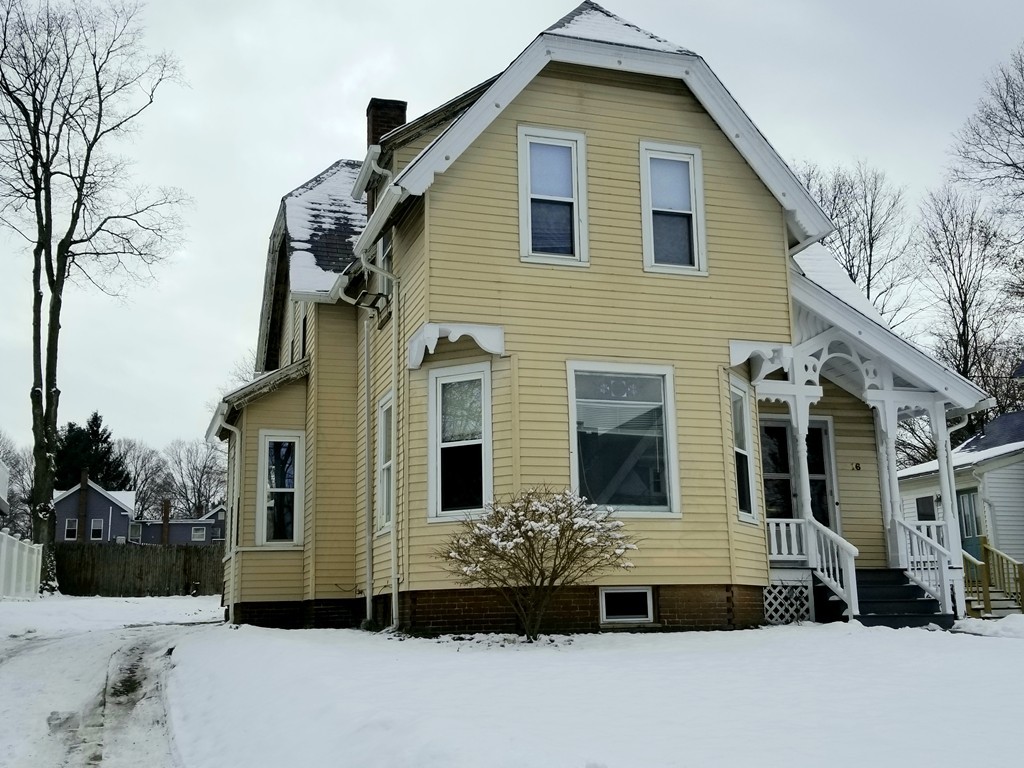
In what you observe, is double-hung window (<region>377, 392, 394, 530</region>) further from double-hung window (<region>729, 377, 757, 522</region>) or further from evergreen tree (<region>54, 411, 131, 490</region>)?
evergreen tree (<region>54, 411, 131, 490</region>)

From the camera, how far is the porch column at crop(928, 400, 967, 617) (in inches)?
575

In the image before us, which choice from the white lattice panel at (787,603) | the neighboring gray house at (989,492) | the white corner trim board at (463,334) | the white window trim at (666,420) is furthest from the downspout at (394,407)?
the neighboring gray house at (989,492)

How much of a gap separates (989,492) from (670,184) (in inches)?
612

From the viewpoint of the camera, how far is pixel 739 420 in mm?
14219

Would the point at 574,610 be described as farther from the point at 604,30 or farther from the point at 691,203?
the point at 604,30

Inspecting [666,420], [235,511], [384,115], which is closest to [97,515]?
[235,511]

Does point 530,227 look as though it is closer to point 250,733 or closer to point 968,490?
point 250,733

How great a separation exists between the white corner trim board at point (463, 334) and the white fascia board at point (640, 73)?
5.36 feet

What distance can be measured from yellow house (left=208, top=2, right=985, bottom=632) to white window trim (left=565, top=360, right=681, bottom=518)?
28mm

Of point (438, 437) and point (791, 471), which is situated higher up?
point (438, 437)

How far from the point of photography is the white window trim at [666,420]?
12.8 m

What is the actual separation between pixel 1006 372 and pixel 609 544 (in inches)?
1162

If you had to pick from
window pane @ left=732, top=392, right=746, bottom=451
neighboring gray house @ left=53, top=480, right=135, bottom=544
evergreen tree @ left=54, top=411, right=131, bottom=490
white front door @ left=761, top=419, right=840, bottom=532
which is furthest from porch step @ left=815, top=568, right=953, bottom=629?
evergreen tree @ left=54, top=411, right=131, bottom=490

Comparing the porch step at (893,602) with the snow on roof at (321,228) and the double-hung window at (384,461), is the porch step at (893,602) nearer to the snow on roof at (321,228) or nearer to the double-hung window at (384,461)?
the double-hung window at (384,461)
